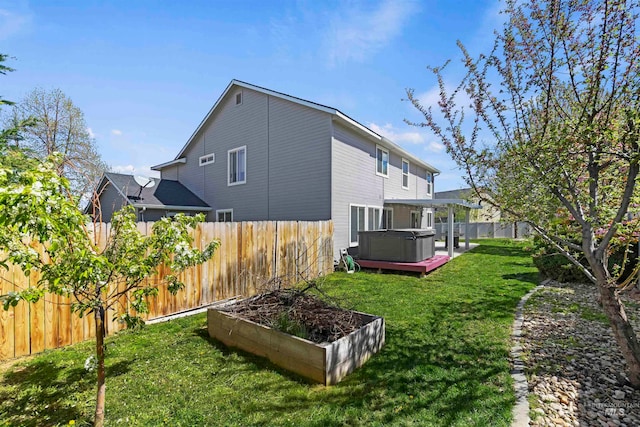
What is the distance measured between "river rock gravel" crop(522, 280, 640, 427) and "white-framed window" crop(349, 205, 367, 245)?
667 centimetres

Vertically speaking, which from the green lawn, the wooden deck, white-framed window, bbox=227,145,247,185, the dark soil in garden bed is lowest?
the green lawn

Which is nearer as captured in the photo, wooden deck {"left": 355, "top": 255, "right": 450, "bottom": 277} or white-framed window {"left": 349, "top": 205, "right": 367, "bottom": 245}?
wooden deck {"left": 355, "top": 255, "right": 450, "bottom": 277}

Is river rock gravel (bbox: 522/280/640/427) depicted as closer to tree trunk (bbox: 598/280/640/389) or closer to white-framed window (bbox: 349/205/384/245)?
tree trunk (bbox: 598/280/640/389)

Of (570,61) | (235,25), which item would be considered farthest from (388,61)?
(570,61)

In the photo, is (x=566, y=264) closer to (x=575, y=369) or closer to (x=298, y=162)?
(x=575, y=369)

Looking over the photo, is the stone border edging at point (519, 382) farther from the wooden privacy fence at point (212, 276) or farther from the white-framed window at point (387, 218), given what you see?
the white-framed window at point (387, 218)

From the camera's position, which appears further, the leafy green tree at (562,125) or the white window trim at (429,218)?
the white window trim at (429,218)

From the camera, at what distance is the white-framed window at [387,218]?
46.5 ft

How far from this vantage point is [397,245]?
33.4ft

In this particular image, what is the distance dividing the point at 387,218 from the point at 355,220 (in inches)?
123

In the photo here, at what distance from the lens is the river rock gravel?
2.66 metres

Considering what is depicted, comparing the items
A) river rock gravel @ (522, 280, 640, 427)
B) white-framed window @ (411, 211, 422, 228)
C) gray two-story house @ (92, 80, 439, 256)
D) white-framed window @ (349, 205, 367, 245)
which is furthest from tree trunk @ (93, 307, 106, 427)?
white-framed window @ (411, 211, 422, 228)

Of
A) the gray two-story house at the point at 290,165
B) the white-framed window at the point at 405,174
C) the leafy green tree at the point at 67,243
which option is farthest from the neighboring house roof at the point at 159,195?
the leafy green tree at the point at 67,243

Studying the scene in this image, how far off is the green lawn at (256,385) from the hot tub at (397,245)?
4.90m
